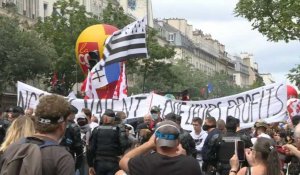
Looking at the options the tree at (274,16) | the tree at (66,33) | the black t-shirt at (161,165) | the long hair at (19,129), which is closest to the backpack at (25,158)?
the black t-shirt at (161,165)

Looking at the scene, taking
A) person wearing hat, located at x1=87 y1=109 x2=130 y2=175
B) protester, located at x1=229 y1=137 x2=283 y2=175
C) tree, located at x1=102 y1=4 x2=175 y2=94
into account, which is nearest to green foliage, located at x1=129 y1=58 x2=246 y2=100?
tree, located at x1=102 y1=4 x2=175 y2=94

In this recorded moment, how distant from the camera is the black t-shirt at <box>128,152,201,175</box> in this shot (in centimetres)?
594

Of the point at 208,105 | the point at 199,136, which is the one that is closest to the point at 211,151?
the point at 199,136

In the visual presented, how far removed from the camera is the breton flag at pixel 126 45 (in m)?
20.2

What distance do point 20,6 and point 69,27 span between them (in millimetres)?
8352

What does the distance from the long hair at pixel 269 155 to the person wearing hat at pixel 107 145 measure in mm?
5656

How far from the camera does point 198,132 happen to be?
45.2 feet

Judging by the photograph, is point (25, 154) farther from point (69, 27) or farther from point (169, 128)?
point (69, 27)

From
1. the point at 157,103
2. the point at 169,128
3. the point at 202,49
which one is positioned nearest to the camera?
the point at 169,128

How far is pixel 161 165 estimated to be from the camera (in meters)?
5.94

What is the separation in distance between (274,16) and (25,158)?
35.3 meters

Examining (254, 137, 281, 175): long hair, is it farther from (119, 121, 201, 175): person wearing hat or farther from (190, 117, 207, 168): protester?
(190, 117, 207, 168): protester

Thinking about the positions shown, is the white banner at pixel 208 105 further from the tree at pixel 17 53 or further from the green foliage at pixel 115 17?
the green foliage at pixel 115 17

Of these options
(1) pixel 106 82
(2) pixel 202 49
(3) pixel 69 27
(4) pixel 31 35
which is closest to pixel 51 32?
(3) pixel 69 27
